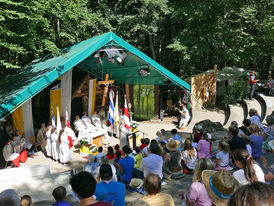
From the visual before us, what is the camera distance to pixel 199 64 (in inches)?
951

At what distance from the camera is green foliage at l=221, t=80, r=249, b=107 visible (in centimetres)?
1487

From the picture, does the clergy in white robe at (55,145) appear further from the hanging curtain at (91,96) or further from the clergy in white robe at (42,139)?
the hanging curtain at (91,96)

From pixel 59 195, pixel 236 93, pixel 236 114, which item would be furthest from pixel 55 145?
pixel 236 93

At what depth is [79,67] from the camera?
13.9 metres

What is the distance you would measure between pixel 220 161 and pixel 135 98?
32.9 feet

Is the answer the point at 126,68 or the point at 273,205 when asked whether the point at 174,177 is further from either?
the point at 126,68

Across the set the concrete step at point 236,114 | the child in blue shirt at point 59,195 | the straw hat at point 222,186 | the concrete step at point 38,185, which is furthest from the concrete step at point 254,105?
the child in blue shirt at point 59,195

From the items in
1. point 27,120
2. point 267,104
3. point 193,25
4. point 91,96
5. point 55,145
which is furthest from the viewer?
point 193,25

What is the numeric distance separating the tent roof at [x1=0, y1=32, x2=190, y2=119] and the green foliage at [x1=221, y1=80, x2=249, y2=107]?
14.9 ft

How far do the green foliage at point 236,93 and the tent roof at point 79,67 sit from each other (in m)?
4.55

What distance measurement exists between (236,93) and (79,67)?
993cm

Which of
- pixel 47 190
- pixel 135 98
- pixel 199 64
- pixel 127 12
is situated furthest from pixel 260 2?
pixel 47 190

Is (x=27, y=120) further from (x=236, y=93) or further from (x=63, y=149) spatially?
(x=236, y=93)

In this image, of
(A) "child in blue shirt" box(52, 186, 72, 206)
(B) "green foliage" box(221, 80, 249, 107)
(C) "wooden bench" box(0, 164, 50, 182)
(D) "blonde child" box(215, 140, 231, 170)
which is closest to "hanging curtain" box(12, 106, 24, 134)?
(C) "wooden bench" box(0, 164, 50, 182)
